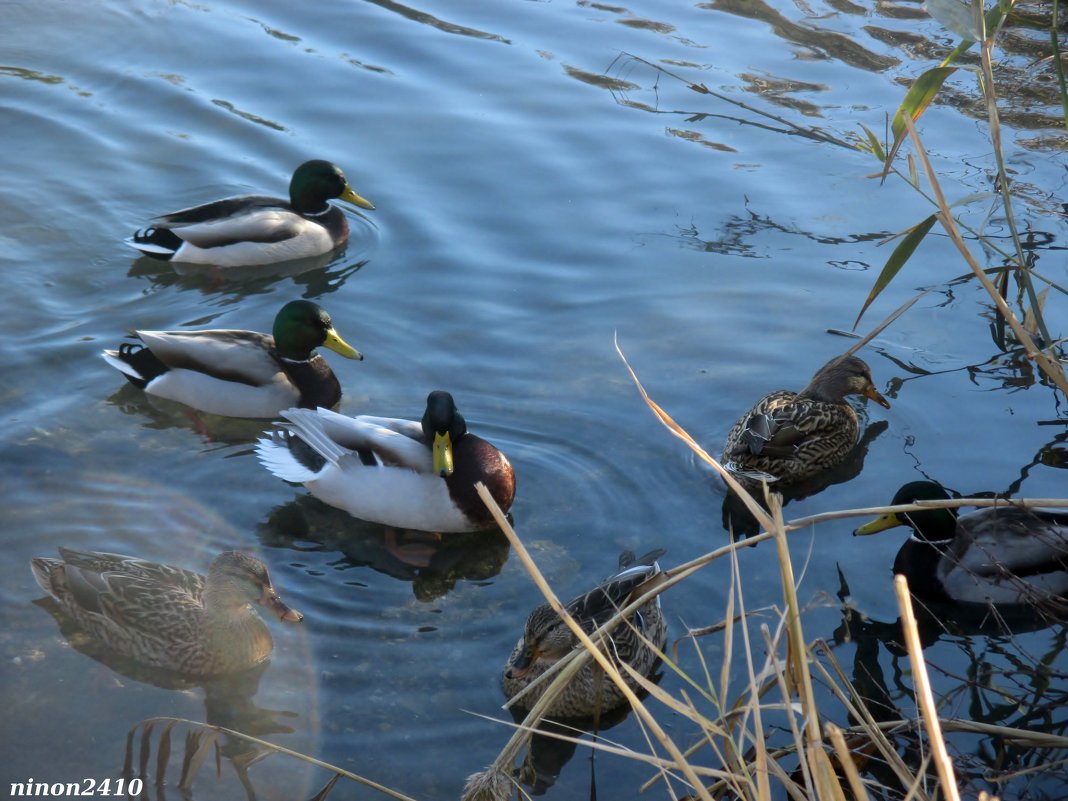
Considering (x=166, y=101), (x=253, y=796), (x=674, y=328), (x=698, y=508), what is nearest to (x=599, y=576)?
(x=698, y=508)

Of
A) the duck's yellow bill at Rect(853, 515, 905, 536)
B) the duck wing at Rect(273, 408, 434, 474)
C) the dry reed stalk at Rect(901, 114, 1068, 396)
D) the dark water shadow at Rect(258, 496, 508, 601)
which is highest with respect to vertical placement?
the dry reed stalk at Rect(901, 114, 1068, 396)

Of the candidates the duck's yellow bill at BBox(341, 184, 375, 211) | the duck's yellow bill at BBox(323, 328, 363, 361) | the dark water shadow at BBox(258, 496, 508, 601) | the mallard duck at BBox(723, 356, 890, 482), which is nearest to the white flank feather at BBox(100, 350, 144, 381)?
the duck's yellow bill at BBox(323, 328, 363, 361)

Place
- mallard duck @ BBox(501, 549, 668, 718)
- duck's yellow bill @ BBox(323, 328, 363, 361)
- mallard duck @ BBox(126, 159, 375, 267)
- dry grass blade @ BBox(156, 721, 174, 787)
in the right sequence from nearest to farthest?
dry grass blade @ BBox(156, 721, 174, 787)
mallard duck @ BBox(501, 549, 668, 718)
duck's yellow bill @ BBox(323, 328, 363, 361)
mallard duck @ BBox(126, 159, 375, 267)

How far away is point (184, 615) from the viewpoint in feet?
16.4

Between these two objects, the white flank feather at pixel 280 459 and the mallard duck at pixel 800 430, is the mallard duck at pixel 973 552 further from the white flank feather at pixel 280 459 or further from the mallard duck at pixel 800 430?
the white flank feather at pixel 280 459

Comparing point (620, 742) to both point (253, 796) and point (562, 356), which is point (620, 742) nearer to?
point (253, 796)

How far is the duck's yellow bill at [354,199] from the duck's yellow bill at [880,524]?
173 inches

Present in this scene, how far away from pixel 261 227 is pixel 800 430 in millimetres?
3869

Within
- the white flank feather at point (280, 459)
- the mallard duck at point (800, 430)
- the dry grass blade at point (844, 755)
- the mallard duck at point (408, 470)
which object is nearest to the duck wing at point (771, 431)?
the mallard duck at point (800, 430)

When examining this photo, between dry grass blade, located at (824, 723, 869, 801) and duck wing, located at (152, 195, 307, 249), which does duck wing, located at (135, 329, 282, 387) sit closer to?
duck wing, located at (152, 195, 307, 249)

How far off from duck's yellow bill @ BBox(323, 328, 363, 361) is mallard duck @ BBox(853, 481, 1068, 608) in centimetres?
290

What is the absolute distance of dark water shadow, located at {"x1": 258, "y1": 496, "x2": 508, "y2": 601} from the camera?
570 centimetres

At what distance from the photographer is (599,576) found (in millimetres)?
5504

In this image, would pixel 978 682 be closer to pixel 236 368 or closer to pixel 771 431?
pixel 771 431
